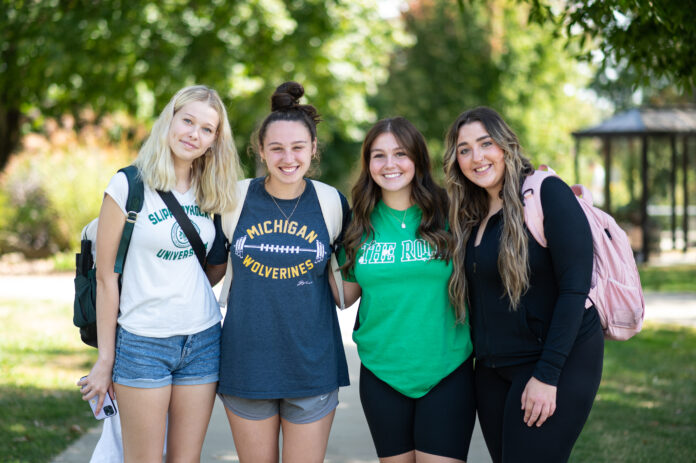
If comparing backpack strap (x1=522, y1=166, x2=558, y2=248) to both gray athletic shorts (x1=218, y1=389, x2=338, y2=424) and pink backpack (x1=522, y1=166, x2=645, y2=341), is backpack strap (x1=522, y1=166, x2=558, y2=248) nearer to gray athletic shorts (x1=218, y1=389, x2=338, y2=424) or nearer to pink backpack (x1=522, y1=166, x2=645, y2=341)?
pink backpack (x1=522, y1=166, x2=645, y2=341)

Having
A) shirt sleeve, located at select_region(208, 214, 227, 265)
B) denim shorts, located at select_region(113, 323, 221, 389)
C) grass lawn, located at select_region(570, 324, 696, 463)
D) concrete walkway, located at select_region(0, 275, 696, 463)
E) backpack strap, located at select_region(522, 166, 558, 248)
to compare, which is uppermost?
backpack strap, located at select_region(522, 166, 558, 248)

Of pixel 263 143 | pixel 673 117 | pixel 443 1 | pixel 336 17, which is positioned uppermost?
pixel 443 1

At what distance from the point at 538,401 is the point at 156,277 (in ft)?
5.50

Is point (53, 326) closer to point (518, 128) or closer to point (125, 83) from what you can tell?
point (125, 83)

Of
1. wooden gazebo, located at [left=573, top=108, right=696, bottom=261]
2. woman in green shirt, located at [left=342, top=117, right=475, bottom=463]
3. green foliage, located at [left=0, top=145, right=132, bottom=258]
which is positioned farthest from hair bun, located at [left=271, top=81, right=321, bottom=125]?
wooden gazebo, located at [left=573, top=108, right=696, bottom=261]

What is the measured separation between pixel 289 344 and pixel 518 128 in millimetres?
23526

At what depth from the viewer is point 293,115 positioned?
338 centimetres

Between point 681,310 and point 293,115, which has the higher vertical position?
point 293,115

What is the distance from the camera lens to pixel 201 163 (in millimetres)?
3338

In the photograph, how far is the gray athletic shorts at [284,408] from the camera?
321 cm

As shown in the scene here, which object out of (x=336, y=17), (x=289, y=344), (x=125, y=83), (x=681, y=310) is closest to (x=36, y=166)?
(x=125, y=83)

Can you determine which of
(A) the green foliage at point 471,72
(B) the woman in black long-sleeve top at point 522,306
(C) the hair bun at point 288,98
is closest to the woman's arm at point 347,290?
(B) the woman in black long-sleeve top at point 522,306

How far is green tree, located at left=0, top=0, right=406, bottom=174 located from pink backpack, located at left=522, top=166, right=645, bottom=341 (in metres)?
7.94

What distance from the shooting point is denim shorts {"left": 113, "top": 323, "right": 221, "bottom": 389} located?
2.99 metres
